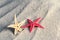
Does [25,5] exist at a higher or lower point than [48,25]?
higher

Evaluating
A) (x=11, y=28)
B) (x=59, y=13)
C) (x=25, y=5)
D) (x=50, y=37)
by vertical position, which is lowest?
(x=50, y=37)

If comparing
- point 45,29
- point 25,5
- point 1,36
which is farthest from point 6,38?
point 25,5

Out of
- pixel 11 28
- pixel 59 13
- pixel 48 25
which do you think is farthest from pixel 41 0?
pixel 11 28

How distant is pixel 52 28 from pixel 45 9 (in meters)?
0.36

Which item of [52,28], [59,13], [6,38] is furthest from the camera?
[59,13]

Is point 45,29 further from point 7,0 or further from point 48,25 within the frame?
point 7,0

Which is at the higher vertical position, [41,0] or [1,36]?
[41,0]

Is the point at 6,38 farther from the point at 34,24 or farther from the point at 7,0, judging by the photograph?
the point at 7,0

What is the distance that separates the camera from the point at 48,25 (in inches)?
64.1

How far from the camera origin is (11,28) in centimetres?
158

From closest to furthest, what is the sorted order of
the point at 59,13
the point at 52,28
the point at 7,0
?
1. the point at 52,28
2. the point at 59,13
3. the point at 7,0

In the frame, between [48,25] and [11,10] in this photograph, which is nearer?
[48,25]

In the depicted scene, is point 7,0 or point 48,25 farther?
point 7,0

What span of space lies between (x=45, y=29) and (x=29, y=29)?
172 mm
